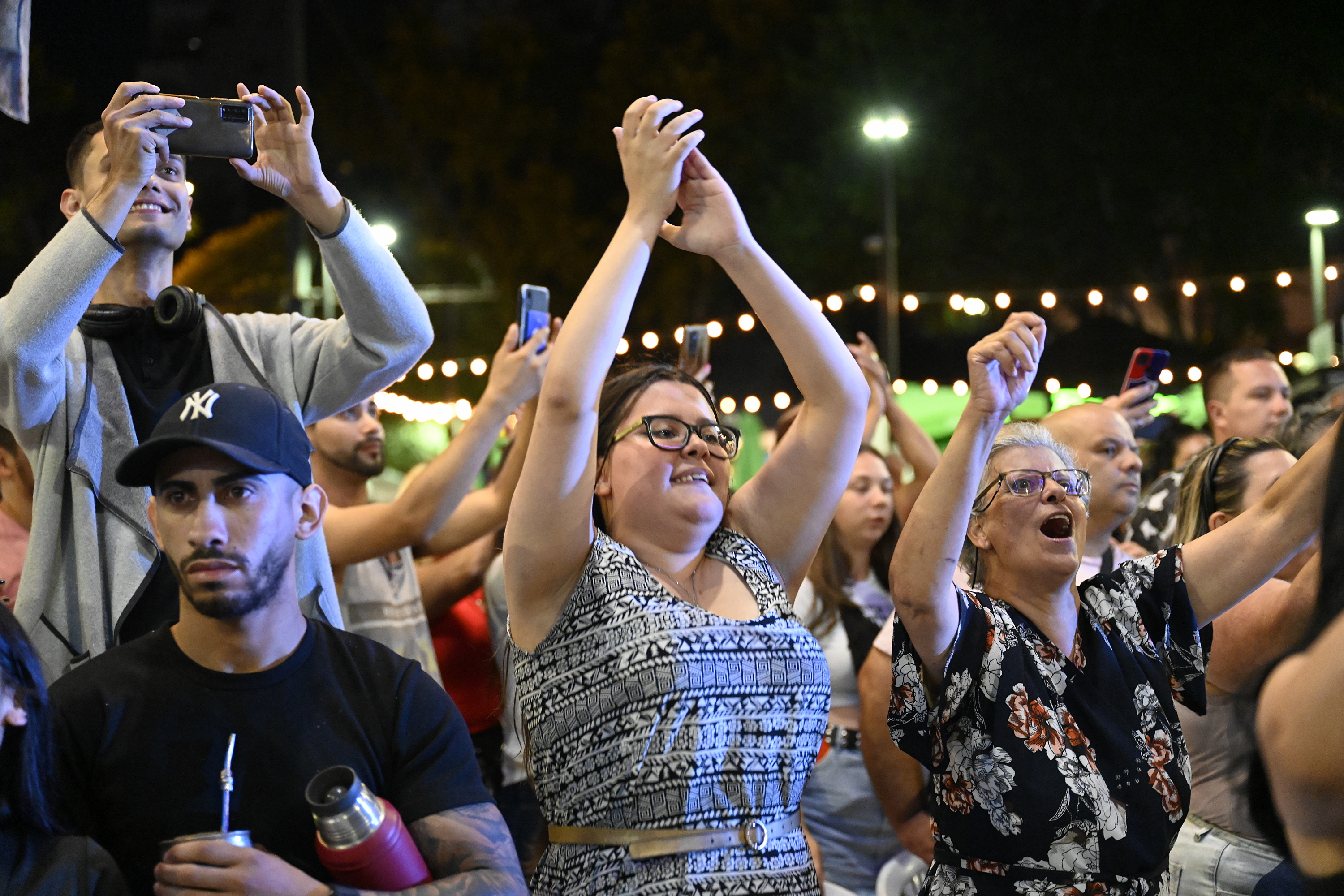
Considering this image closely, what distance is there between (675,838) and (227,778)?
2.76 ft

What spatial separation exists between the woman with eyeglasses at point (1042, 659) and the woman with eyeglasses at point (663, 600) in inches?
10.9

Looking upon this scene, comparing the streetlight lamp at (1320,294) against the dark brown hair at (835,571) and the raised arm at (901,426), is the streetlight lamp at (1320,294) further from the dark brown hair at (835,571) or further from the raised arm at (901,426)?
the dark brown hair at (835,571)

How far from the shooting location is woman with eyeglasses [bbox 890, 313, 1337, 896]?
2.68 meters

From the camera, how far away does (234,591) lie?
215 centimetres

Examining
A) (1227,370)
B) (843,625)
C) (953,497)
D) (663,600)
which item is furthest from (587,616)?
(1227,370)

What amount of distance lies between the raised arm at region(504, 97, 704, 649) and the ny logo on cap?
1.95 feet

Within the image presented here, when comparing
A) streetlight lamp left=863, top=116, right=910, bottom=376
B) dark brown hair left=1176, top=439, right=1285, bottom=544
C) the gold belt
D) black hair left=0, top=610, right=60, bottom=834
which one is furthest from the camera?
streetlight lamp left=863, top=116, right=910, bottom=376

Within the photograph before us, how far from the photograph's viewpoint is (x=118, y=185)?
262 centimetres

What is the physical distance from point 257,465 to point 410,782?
610 mm

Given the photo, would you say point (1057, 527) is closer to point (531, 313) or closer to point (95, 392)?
point (531, 313)

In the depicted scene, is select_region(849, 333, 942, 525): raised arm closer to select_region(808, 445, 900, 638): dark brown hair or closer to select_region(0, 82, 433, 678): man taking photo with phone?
select_region(808, 445, 900, 638): dark brown hair

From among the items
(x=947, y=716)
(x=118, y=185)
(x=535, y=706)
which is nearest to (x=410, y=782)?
(x=535, y=706)

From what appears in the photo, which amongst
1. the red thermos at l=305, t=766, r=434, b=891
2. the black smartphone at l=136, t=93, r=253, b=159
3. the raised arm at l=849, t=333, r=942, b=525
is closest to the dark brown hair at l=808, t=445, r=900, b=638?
the raised arm at l=849, t=333, r=942, b=525

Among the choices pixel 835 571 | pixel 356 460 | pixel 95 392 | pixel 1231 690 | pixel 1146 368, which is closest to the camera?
pixel 95 392
